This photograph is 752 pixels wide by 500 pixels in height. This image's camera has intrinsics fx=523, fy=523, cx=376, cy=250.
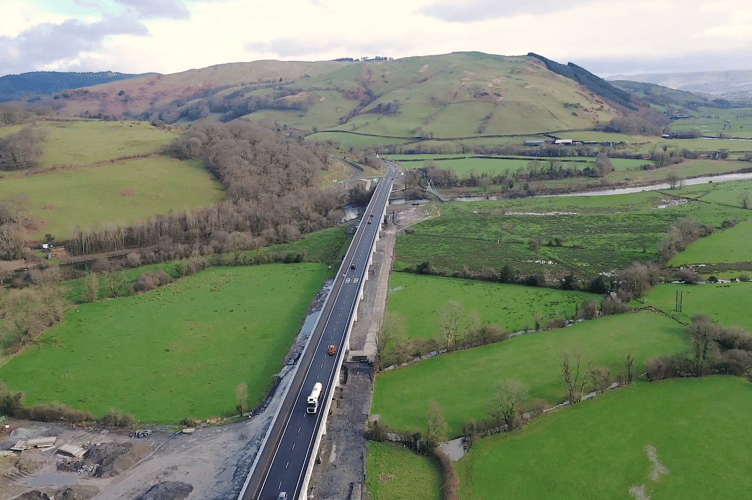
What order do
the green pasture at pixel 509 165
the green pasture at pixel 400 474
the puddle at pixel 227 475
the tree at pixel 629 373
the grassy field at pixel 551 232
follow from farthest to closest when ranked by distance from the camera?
1. the green pasture at pixel 509 165
2. the grassy field at pixel 551 232
3. the tree at pixel 629 373
4. the puddle at pixel 227 475
5. the green pasture at pixel 400 474

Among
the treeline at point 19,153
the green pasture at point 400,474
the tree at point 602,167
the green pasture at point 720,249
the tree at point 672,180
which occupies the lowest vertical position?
the green pasture at point 400,474

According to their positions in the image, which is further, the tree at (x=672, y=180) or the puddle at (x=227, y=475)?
the tree at (x=672, y=180)

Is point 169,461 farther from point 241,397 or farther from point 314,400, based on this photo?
point 314,400

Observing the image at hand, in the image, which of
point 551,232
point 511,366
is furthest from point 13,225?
point 551,232

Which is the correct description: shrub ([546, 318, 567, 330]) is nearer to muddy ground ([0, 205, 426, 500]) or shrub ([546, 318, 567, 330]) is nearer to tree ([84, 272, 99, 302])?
muddy ground ([0, 205, 426, 500])

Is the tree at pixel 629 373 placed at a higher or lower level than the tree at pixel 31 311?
lower

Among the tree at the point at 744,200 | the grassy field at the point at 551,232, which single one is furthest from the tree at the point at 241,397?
the tree at the point at 744,200

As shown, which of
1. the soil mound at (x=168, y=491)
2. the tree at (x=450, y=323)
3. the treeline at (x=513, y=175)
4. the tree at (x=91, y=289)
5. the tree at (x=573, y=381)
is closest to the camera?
the soil mound at (x=168, y=491)

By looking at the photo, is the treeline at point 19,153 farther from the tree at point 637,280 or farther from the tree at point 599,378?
the tree at point 599,378
